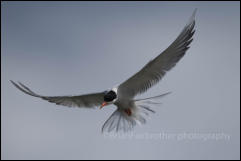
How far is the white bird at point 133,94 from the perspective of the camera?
309 inches

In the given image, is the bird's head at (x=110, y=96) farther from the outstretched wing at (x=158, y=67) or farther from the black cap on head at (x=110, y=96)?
the outstretched wing at (x=158, y=67)

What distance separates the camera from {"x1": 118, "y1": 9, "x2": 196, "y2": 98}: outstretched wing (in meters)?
7.78

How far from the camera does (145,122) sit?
8.54 metres

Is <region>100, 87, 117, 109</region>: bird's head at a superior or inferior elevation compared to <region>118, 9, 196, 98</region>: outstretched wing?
inferior

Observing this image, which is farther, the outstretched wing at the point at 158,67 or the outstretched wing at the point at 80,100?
the outstretched wing at the point at 80,100

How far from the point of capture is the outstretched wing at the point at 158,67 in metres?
7.78

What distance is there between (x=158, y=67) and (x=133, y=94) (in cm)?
68

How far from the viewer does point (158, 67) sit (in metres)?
8.13

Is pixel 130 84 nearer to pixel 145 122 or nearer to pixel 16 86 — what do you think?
pixel 145 122

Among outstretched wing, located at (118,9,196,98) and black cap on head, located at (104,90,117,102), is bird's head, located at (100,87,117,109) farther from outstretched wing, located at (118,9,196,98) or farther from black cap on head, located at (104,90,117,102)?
outstretched wing, located at (118,9,196,98)

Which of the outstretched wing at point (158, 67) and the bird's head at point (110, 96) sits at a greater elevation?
the outstretched wing at point (158, 67)

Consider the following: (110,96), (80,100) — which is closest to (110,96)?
(110,96)

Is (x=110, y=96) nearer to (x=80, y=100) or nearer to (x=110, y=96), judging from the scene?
(x=110, y=96)

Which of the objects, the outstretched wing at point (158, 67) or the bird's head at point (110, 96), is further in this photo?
the bird's head at point (110, 96)
